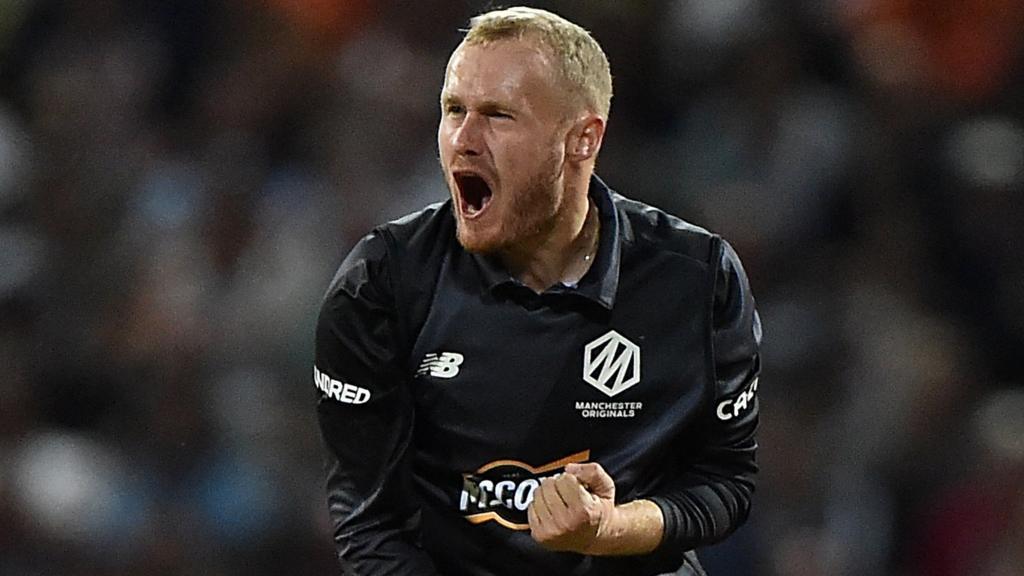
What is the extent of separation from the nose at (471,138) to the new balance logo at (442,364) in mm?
340

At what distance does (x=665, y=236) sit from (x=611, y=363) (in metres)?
0.26

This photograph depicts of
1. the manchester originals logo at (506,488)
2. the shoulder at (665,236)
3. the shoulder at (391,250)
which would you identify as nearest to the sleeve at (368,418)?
the shoulder at (391,250)

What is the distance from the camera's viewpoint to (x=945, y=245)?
620 centimetres

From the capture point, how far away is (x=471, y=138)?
3.01 meters

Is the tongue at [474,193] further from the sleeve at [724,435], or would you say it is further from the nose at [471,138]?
the sleeve at [724,435]

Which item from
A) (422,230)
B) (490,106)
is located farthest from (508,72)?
(422,230)

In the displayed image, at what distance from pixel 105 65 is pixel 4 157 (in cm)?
54

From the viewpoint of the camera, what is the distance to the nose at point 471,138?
9.86ft

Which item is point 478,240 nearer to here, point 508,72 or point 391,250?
point 391,250

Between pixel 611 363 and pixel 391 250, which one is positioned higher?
pixel 391 250

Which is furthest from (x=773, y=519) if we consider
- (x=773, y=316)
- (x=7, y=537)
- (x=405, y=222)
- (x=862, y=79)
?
(x=405, y=222)

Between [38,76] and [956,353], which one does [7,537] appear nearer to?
[38,76]

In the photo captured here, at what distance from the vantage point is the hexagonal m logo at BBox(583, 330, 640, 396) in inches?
122

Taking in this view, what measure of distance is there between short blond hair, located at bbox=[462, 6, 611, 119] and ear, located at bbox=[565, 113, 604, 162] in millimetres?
20
